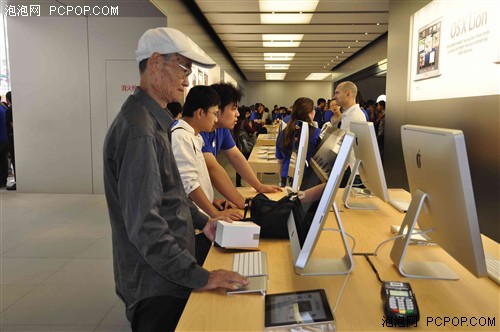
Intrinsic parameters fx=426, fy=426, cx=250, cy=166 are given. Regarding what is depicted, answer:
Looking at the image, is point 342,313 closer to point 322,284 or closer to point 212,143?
point 322,284

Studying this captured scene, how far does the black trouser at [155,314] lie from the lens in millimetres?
1476

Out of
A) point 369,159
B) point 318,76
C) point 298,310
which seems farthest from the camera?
point 318,76

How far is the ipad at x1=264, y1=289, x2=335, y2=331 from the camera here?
1161mm

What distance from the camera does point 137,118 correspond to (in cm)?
136

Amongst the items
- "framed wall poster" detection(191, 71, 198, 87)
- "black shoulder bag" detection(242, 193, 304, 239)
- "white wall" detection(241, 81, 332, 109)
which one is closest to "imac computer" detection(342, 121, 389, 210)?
"black shoulder bag" detection(242, 193, 304, 239)

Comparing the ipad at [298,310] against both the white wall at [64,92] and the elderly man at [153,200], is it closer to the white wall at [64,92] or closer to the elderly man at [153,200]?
the elderly man at [153,200]

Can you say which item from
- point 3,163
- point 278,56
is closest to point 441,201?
point 3,163

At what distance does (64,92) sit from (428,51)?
523cm

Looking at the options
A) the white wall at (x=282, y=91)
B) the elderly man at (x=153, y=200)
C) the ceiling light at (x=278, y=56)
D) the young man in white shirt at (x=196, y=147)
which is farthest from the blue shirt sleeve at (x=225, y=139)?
the white wall at (x=282, y=91)

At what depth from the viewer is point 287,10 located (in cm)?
825

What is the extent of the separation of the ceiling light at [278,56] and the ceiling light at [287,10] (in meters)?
5.51

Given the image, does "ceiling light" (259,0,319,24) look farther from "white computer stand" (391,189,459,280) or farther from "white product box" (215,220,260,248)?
"white computer stand" (391,189,459,280)

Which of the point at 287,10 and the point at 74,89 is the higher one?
the point at 287,10

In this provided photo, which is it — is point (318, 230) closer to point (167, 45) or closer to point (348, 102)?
point (167, 45)
